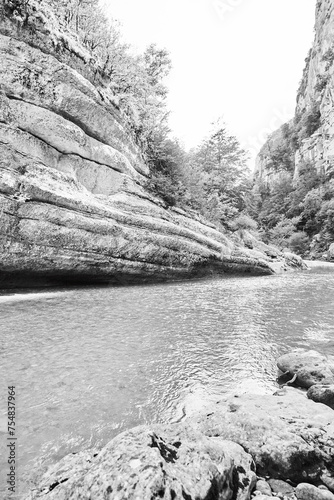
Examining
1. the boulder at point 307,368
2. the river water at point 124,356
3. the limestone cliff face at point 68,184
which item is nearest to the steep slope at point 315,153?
the limestone cliff face at point 68,184

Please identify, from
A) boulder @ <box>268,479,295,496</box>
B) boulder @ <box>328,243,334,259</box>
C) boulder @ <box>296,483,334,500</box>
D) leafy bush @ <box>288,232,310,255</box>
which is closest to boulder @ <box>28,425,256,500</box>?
boulder @ <box>268,479,295,496</box>

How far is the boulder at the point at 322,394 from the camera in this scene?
12.6 feet

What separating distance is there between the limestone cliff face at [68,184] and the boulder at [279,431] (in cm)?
929

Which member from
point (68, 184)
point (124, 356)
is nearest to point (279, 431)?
point (124, 356)

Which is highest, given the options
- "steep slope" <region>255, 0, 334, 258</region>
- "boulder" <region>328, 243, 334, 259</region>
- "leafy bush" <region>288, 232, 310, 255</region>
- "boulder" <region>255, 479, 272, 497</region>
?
"steep slope" <region>255, 0, 334, 258</region>

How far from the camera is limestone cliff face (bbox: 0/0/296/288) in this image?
10.6 metres

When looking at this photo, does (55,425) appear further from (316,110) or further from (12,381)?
(316,110)

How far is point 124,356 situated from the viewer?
5207mm

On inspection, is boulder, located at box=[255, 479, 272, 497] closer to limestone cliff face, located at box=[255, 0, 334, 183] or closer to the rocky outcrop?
the rocky outcrop

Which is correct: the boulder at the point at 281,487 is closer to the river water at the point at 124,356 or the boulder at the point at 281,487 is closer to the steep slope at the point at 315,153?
the river water at the point at 124,356

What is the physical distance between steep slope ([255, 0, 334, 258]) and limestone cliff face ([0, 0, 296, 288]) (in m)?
30.5

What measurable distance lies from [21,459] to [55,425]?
55 centimetres

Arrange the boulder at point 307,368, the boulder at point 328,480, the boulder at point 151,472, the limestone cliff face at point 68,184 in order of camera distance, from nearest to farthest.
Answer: the boulder at point 151,472 < the boulder at point 328,480 < the boulder at point 307,368 < the limestone cliff face at point 68,184

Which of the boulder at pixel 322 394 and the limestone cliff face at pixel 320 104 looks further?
the limestone cliff face at pixel 320 104
